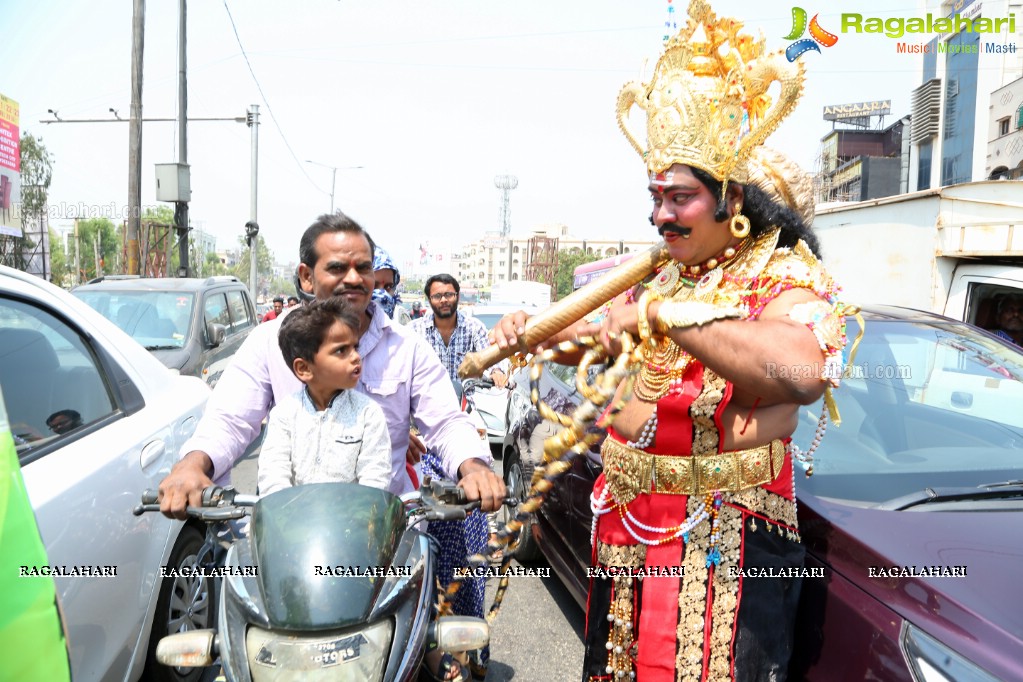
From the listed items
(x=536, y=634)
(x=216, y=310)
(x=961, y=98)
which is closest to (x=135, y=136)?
(x=216, y=310)

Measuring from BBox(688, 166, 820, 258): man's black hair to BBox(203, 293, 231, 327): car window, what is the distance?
705 centimetres

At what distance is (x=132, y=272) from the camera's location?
13242 millimetres

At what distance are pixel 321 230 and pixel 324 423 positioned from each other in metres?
0.71

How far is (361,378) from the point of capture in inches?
90.0

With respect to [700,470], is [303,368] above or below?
above

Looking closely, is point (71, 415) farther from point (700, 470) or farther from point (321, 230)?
point (700, 470)

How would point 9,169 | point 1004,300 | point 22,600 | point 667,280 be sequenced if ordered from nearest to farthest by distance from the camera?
point 22,600
point 667,280
point 1004,300
point 9,169

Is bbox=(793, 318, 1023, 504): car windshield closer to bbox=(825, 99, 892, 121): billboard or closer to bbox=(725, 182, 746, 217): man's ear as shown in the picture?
bbox=(725, 182, 746, 217): man's ear

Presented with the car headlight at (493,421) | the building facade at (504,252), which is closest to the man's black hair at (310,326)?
the car headlight at (493,421)

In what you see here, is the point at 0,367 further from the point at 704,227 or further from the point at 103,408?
the point at 704,227

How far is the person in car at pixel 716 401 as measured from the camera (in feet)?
6.10

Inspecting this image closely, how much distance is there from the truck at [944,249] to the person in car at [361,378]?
A: 11.0 feet

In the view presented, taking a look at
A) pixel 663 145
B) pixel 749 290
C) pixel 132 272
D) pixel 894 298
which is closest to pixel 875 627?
pixel 749 290

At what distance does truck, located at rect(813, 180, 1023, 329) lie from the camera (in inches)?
203
